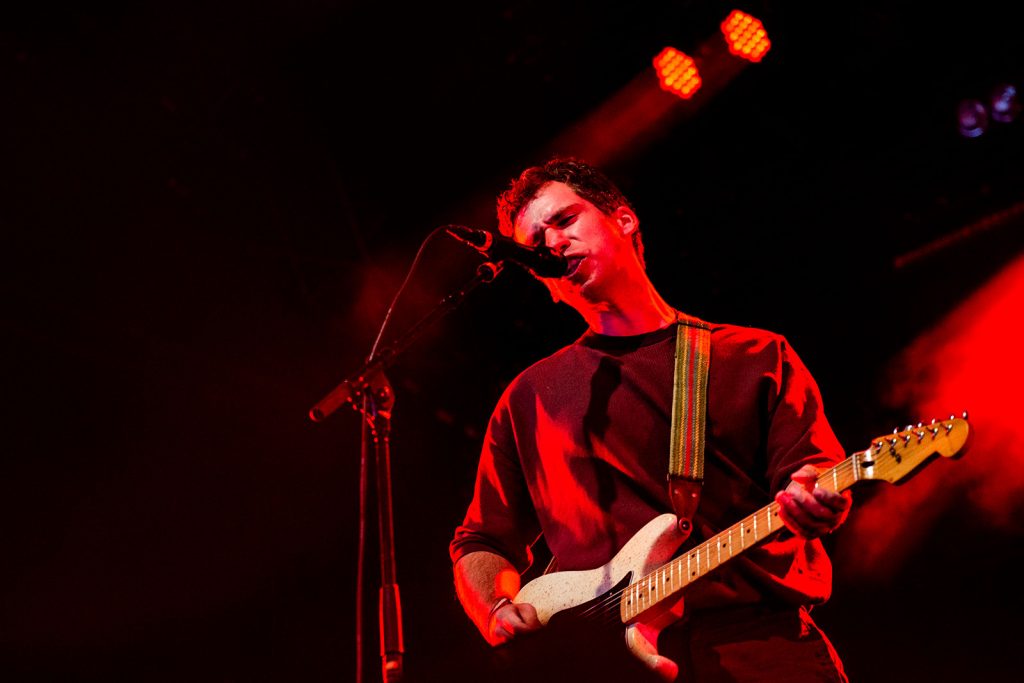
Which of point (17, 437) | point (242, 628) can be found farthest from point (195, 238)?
point (242, 628)

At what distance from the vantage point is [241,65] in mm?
5297

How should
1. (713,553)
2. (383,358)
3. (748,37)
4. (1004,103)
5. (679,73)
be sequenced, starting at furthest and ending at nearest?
(679,73) → (748,37) → (1004,103) → (383,358) → (713,553)

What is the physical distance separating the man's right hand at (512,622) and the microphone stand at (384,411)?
1.18 feet

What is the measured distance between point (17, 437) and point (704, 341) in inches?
143

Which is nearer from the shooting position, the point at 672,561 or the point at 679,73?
the point at 672,561

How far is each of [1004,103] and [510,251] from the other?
3.83 metres

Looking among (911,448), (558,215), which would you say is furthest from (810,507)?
(558,215)

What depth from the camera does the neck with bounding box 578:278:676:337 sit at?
324cm

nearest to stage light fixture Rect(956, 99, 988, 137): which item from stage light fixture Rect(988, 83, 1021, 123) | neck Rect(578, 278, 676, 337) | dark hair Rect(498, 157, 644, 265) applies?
stage light fixture Rect(988, 83, 1021, 123)

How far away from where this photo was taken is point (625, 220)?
3637 mm

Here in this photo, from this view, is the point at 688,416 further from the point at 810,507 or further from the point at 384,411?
the point at 384,411

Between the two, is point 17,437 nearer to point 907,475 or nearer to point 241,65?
point 241,65

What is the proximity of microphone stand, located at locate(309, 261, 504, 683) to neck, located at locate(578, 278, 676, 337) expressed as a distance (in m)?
0.70

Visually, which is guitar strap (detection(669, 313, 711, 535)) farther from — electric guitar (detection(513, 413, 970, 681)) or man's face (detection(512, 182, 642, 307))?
man's face (detection(512, 182, 642, 307))
